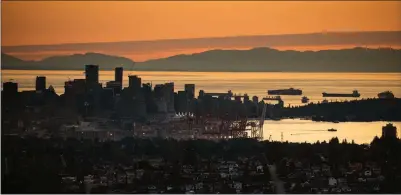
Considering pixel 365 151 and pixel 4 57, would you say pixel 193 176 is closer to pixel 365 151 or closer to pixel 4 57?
pixel 365 151

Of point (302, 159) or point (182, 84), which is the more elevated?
point (182, 84)

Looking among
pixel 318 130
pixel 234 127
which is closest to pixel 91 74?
pixel 234 127

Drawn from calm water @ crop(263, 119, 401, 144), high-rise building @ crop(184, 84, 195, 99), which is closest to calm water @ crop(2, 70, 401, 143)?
calm water @ crop(263, 119, 401, 144)

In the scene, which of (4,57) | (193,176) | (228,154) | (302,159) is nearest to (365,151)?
(302,159)

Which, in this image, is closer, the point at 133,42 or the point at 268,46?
the point at 133,42

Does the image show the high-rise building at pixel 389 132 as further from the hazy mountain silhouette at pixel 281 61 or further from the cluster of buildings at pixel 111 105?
the cluster of buildings at pixel 111 105

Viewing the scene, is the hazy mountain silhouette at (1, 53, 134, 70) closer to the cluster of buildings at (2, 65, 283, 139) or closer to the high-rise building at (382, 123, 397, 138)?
the cluster of buildings at (2, 65, 283, 139)

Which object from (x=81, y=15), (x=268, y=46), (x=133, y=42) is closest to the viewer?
(x=81, y=15)
